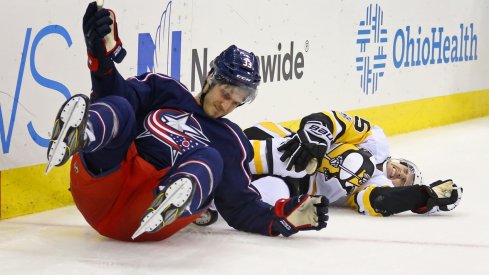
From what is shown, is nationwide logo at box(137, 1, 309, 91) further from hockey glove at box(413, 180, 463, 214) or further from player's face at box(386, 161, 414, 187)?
hockey glove at box(413, 180, 463, 214)

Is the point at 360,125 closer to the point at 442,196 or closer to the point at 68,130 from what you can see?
the point at 442,196

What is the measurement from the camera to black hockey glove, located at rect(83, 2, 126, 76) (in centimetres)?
280

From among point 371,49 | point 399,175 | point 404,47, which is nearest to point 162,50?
point 399,175

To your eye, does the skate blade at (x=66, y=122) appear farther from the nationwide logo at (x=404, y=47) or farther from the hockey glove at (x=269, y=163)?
the nationwide logo at (x=404, y=47)

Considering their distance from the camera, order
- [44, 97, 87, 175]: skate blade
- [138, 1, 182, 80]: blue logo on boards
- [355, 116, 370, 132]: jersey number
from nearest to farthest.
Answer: [44, 97, 87, 175]: skate blade < [355, 116, 370, 132]: jersey number < [138, 1, 182, 80]: blue logo on boards

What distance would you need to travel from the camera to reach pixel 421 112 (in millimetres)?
7090

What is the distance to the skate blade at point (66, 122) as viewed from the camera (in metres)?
2.51

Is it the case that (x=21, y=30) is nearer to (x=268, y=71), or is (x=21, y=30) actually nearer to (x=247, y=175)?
(x=247, y=175)

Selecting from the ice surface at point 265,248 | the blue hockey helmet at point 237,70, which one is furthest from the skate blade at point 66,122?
the blue hockey helmet at point 237,70

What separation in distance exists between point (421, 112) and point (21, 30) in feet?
13.2

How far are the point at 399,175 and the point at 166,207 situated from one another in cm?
173

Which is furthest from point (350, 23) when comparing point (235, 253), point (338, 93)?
point (235, 253)

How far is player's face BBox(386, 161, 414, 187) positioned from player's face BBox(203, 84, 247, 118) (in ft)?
3.74

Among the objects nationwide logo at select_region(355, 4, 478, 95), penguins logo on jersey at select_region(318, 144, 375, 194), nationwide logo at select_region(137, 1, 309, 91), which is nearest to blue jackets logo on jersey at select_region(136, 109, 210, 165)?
penguins logo on jersey at select_region(318, 144, 375, 194)
